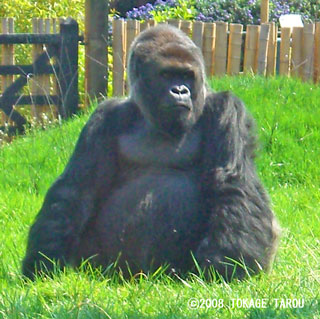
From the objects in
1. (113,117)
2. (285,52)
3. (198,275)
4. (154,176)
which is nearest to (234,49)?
(285,52)

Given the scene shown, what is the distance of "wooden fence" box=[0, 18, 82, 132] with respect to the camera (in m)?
10.5

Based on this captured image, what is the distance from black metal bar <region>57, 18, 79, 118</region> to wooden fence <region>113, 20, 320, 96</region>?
22.7 inches

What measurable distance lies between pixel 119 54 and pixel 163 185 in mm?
5914

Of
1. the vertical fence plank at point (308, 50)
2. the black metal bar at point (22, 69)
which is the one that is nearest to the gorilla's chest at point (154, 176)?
the black metal bar at point (22, 69)

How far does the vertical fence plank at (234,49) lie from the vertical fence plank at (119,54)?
133 cm

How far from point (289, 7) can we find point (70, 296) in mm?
14465

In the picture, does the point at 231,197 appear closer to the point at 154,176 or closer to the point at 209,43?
the point at 154,176

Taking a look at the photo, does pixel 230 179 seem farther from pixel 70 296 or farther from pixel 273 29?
pixel 273 29

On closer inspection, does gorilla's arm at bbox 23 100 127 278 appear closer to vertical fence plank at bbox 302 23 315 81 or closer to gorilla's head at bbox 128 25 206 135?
gorilla's head at bbox 128 25 206 135

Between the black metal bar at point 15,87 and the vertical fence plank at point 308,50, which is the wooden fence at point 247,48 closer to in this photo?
the vertical fence plank at point 308,50

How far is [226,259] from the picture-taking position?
4941 millimetres

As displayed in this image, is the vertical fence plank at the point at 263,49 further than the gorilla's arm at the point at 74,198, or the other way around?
the vertical fence plank at the point at 263,49

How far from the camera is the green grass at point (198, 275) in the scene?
4.25 meters

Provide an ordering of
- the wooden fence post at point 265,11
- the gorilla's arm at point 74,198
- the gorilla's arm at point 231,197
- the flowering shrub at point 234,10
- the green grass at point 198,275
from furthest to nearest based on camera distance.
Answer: the flowering shrub at point 234,10 → the wooden fence post at point 265,11 → the gorilla's arm at point 74,198 → the gorilla's arm at point 231,197 → the green grass at point 198,275
